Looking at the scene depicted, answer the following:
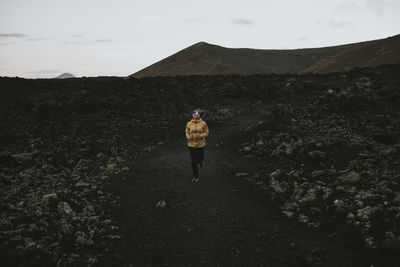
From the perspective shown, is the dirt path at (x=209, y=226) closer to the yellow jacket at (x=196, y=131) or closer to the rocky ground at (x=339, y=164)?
the rocky ground at (x=339, y=164)

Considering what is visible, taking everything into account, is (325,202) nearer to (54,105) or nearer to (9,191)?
(9,191)

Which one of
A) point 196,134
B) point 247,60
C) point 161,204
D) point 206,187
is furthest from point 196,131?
point 247,60

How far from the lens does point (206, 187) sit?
10359mm

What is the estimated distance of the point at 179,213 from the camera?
8.55 metres

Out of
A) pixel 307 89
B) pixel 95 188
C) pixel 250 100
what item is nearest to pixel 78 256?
pixel 95 188

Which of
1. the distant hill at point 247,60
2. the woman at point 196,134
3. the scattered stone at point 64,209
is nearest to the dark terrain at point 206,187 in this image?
the scattered stone at point 64,209

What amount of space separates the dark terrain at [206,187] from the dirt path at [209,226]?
Answer: 4cm

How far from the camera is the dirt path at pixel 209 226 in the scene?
658 cm

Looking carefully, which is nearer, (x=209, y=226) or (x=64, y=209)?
(x=209, y=226)

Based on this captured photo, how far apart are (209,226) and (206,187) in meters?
2.55

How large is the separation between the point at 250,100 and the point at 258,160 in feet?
47.3

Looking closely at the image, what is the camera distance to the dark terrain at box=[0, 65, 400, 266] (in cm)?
669

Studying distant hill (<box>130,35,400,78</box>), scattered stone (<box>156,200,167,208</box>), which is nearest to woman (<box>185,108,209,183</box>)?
scattered stone (<box>156,200,167,208</box>)

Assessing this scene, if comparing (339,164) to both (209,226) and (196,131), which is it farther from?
(209,226)
